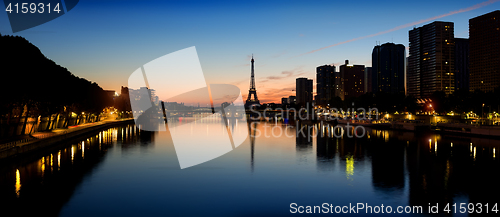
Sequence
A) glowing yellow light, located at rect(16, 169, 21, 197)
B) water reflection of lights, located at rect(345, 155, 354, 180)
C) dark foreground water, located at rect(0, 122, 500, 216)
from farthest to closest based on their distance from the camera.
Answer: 1. water reflection of lights, located at rect(345, 155, 354, 180)
2. glowing yellow light, located at rect(16, 169, 21, 197)
3. dark foreground water, located at rect(0, 122, 500, 216)

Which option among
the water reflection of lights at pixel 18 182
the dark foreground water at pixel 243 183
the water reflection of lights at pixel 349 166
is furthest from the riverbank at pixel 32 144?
the water reflection of lights at pixel 349 166

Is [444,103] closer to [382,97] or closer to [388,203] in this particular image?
[382,97]

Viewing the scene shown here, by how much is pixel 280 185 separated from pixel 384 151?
71.6 ft

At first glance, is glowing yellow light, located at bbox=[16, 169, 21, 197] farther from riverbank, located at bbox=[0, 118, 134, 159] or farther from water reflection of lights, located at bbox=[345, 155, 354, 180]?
water reflection of lights, located at bbox=[345, 155, 354, 180]

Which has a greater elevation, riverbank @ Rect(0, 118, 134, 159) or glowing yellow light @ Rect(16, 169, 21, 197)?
riverbank @ Rect(0, 118, 134, 159)

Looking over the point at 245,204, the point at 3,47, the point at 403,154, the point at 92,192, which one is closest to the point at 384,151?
the point at 403,154

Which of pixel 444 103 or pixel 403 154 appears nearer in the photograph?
pixel 403 154

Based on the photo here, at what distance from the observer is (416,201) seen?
1792 cm

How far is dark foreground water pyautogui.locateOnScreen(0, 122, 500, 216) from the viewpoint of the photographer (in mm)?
17297

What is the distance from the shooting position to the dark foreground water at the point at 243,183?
17297 mm

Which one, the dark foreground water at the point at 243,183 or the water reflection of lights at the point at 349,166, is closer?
the dark foreground water at the point at 243,183

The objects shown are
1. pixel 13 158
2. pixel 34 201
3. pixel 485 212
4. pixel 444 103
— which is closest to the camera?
pixel 485 212

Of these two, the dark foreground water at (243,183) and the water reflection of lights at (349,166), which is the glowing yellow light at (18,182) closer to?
the dark foreground water at (243,183)

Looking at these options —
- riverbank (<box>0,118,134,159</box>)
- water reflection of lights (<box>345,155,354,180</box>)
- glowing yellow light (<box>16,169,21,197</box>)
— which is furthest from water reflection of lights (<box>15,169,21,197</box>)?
water reflection of lights (<box>345,155,354,180</box>)
